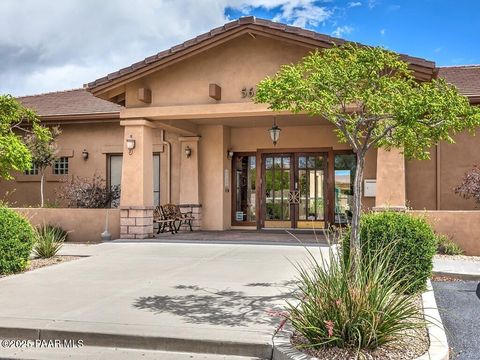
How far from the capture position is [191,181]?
1598 centimetres

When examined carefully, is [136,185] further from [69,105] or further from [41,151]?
[69,105]

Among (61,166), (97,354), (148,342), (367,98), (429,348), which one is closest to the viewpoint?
(429,348)

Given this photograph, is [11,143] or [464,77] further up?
[464,77]

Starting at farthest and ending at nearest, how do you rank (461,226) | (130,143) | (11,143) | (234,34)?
(130,143), (234,34), (461,226), (11,143)

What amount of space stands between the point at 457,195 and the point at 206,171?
7797 mm

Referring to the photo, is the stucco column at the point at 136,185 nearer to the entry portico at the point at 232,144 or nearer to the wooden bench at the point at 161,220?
the entry portico at the point at 232,144

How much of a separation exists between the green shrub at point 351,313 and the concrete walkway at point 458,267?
4.39 meters

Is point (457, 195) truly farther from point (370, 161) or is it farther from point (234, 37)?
point (234, 37)

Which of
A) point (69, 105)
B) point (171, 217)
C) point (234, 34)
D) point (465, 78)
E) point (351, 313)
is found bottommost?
point (351, 313)

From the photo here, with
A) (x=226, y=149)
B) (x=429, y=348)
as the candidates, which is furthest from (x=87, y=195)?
Result: (x=429, y=348)

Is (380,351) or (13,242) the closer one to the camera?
(380,351)

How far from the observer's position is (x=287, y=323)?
5.31m

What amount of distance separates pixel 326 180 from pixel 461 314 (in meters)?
9.76

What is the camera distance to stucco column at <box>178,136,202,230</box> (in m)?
15.9
